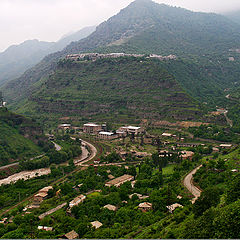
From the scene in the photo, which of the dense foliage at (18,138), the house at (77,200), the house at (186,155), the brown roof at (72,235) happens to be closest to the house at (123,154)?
the house at (186,155)

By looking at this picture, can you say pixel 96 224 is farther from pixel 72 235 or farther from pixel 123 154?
pixel 123 154

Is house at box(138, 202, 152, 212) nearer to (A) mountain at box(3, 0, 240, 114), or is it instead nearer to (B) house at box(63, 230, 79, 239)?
(B) house at box(63, 230, 79, 239)

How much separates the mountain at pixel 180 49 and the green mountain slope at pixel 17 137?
54113mm

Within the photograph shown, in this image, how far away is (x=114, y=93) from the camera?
99.5 meters

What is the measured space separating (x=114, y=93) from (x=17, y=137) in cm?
4464

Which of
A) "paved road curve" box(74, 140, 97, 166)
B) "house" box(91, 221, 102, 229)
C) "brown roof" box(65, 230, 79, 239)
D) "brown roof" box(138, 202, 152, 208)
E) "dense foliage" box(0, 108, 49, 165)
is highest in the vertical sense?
"dense foliage" box(0, 108, 49, 165)

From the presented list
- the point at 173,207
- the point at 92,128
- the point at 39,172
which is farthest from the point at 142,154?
the point at 173,207

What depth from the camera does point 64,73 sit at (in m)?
120

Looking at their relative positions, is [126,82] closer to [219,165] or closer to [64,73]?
[64,73]

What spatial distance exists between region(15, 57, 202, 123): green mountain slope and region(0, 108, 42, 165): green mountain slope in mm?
29554

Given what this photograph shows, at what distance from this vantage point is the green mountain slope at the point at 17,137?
5531 centimetres

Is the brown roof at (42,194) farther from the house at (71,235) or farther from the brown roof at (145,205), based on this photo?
the brown roof at (145,205)

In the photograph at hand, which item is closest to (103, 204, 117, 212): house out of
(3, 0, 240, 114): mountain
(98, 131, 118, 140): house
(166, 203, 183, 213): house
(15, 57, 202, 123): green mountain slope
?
(166, 203, 183, 213): house

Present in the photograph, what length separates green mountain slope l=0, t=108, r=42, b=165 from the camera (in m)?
55.3
